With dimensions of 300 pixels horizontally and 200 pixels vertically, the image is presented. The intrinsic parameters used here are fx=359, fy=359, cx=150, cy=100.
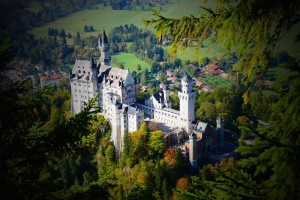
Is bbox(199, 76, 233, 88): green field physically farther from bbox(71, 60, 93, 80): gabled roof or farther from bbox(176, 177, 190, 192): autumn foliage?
bbox(176, 177, 190, 192): autumn foliage

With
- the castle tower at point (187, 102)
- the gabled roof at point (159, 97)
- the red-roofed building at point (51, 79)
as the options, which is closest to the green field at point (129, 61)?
the red-roofed building at point (51, 79)

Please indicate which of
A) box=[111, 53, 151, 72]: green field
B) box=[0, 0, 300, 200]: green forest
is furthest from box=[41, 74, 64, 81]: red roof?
box=[0, 0, 300, 200]: green forest

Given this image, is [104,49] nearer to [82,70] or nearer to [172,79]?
[82,70]

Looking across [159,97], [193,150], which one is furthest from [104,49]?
[193,150]

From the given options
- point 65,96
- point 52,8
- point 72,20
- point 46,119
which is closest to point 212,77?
point 65,96

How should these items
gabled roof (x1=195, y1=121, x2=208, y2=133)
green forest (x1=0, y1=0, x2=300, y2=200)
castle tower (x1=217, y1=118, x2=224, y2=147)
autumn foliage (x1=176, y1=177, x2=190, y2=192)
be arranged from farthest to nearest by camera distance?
castle tower (x1=217, y1=118, x2=224, y2=147) < gabled roof (x1=195, y1=121, x2=208, y2=133) < autumn foliage (x1=176, y1=177, x2=190, y2=192) < green forest (x1=0, y1=0, x2=300, y2=200)

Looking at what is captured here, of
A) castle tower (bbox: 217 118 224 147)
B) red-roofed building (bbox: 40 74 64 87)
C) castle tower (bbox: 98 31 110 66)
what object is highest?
castle tower (bbox: 98 31 110 66)

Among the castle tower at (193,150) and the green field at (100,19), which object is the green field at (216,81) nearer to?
the castle tower at (193,150)
